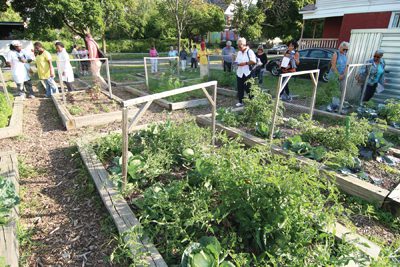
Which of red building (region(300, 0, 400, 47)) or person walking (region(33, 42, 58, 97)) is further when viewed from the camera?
red building (region(300, 0, 400, 47))

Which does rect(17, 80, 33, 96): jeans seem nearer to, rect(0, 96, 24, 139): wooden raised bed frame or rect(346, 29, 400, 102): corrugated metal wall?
rect(0, 96, 24, 139): wooden raised bed frame

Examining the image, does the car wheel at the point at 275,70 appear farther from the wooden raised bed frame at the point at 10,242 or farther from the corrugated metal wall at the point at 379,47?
the wooden raised bed frame at the point at 10,242

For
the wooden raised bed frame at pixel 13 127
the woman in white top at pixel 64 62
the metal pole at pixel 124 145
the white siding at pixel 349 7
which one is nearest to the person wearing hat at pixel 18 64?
the woman in white top at pixel 64 62

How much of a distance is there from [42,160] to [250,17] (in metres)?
21.2

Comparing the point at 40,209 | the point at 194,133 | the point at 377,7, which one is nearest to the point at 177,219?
the point at 194,133

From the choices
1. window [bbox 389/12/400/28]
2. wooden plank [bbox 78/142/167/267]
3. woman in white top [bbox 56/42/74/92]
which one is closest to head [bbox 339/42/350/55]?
window [bbox 389/12/400/28]

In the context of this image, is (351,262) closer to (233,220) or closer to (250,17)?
(233,220)

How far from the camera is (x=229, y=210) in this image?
2348mm

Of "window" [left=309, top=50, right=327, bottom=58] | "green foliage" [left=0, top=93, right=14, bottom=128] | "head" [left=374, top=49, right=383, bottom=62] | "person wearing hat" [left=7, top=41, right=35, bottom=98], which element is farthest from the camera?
"window" [left=309, top=50, right=327, bottom=58]

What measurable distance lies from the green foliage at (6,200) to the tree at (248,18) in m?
21.8

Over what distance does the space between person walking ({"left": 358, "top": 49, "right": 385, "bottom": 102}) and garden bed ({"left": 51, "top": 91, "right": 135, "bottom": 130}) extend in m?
6.24

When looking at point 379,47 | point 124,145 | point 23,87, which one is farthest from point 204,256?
point 23,87

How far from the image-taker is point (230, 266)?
198 cm

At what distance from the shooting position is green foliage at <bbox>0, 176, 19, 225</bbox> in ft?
8.42
